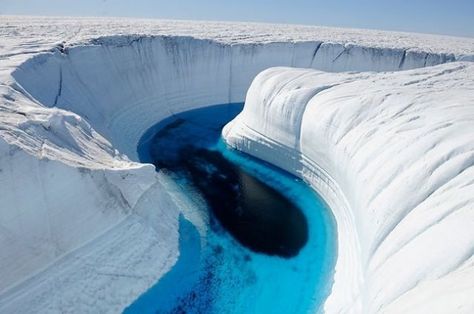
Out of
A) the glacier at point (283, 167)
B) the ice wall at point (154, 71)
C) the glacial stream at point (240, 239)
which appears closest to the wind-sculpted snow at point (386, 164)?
the glacier at point (283, 167)

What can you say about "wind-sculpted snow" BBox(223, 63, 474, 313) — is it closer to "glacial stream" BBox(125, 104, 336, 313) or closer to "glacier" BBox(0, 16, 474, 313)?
"glacier" BBox(0, 16, 474, 313)

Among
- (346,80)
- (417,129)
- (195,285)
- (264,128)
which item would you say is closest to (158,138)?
(264,128)

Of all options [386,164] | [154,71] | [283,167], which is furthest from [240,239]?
[154,71]

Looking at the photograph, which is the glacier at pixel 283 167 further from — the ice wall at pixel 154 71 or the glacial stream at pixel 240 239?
the glacial stream at pixel 240 239

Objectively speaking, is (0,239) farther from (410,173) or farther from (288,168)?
(288,168)

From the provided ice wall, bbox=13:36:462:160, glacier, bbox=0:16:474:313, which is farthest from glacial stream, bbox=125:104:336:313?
ice wall, bbox=13:36:462:160

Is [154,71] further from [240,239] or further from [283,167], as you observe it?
[240,239]
